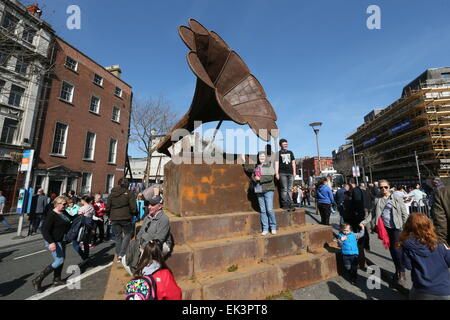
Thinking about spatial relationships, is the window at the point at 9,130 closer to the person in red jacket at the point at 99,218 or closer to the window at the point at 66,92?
the window at the point at 66,92

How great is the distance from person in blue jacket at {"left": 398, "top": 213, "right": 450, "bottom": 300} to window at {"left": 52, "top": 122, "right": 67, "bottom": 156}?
19.7 metres

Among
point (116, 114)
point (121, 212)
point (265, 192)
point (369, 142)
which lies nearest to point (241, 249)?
point (265, 192)

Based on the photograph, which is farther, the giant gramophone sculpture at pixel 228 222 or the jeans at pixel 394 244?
the jeans at pixel 394 244

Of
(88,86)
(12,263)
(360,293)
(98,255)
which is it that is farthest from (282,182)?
(88,86)

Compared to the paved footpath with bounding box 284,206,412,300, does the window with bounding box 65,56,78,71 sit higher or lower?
higher

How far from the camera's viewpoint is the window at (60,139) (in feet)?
49.7

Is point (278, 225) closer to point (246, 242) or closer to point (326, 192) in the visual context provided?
point (246, 242)

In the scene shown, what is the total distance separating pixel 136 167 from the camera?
38688 mm

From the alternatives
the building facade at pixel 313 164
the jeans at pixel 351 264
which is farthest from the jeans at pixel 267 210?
the building facade at pixel 313 164

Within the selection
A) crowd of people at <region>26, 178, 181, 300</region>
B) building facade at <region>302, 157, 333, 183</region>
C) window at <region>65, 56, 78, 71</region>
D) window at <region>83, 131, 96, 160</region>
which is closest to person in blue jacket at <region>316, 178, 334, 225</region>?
crowd of people at <region>26, 178, 181, 300</region>

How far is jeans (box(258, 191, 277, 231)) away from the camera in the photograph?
3860mm

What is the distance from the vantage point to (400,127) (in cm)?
3797

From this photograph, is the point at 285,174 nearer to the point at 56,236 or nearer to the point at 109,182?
the point at 56,236

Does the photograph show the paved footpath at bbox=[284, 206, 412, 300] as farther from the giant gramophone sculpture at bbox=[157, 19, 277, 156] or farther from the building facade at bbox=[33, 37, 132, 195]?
the building facade at bbox=[33, 37, 132, 195]
